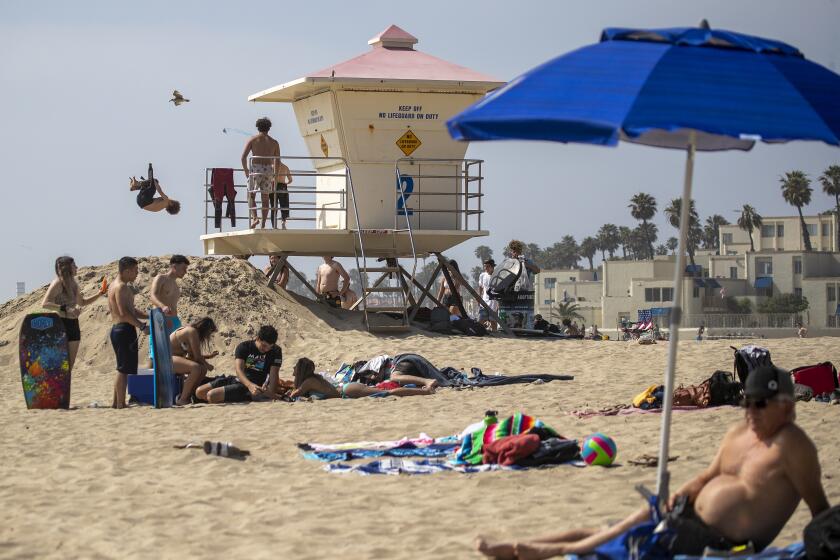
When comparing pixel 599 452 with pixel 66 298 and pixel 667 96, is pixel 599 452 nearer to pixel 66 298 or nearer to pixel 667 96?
pixel 667 96

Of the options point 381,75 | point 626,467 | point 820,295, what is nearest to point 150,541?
point 626,467

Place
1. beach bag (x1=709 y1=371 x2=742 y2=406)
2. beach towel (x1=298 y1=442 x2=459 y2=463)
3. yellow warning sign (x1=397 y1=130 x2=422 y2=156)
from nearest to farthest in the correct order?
beach towel (x1=298 y1=442 x2=459 y2=463)
beach bag (x1=709 y1=371 x2=742 y2=406)
yellow warning sign (x1=397 y1=130 x2=422 y2=156)

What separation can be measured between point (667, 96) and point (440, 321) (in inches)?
578

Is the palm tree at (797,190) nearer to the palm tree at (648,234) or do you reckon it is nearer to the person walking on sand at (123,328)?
the palm tree at (648,234)

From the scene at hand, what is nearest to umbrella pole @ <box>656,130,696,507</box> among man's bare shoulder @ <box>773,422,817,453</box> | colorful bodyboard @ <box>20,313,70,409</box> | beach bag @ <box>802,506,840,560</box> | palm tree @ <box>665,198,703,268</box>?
man's bare shoulder @ <box>773,422,817,453</box>

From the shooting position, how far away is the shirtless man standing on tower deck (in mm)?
19469

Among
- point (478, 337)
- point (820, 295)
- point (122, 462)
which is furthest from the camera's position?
point (820, 295)

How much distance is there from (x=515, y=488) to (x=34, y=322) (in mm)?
6857

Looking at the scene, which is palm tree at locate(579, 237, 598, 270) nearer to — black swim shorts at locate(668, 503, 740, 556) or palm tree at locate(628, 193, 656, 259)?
palm tree at locate(628, 193, 656, 259)

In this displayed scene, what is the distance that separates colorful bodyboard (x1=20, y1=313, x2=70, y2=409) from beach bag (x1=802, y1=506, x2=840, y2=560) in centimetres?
926

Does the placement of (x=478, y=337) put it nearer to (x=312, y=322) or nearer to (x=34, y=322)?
(x=312, y=322)

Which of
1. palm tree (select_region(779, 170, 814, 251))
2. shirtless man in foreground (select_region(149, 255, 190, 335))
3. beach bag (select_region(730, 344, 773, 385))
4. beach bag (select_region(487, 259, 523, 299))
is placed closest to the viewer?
beach bag (select_region(730, 344, 773, 385))

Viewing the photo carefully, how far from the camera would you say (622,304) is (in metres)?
94.9

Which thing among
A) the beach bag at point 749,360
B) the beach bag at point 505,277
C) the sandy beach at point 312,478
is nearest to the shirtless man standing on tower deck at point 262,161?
the beach bag at point 505,277
